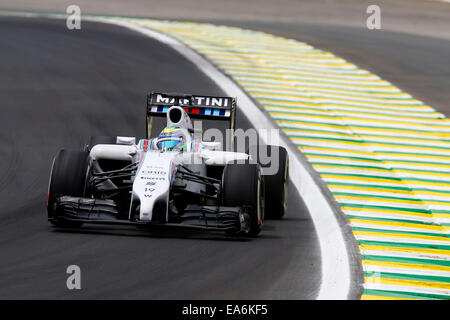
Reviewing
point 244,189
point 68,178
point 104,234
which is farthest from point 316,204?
point 68,178

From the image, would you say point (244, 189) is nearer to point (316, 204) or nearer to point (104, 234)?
point (104, 234)

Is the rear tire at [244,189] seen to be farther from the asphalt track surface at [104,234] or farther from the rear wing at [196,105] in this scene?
the rear wing at [196,105]

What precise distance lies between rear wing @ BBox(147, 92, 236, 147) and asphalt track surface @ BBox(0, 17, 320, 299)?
64.9 inches

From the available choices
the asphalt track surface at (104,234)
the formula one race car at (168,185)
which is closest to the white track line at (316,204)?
the asphalt track surface at (104,234)

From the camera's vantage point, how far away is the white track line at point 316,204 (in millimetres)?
10328

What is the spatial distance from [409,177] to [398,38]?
1607 centimetres

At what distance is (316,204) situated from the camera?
14328 millimetres

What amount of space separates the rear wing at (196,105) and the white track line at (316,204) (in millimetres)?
1727

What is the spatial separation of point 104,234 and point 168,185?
97 cm

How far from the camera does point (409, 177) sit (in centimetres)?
1616

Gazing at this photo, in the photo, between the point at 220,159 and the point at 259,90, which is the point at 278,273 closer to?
the point at 220,159

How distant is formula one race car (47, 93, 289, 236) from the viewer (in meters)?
11.8

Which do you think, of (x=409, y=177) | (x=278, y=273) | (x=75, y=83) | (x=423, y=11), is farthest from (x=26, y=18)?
(x=278, y=273)

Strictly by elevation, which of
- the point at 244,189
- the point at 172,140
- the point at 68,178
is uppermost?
the point at 172,140
